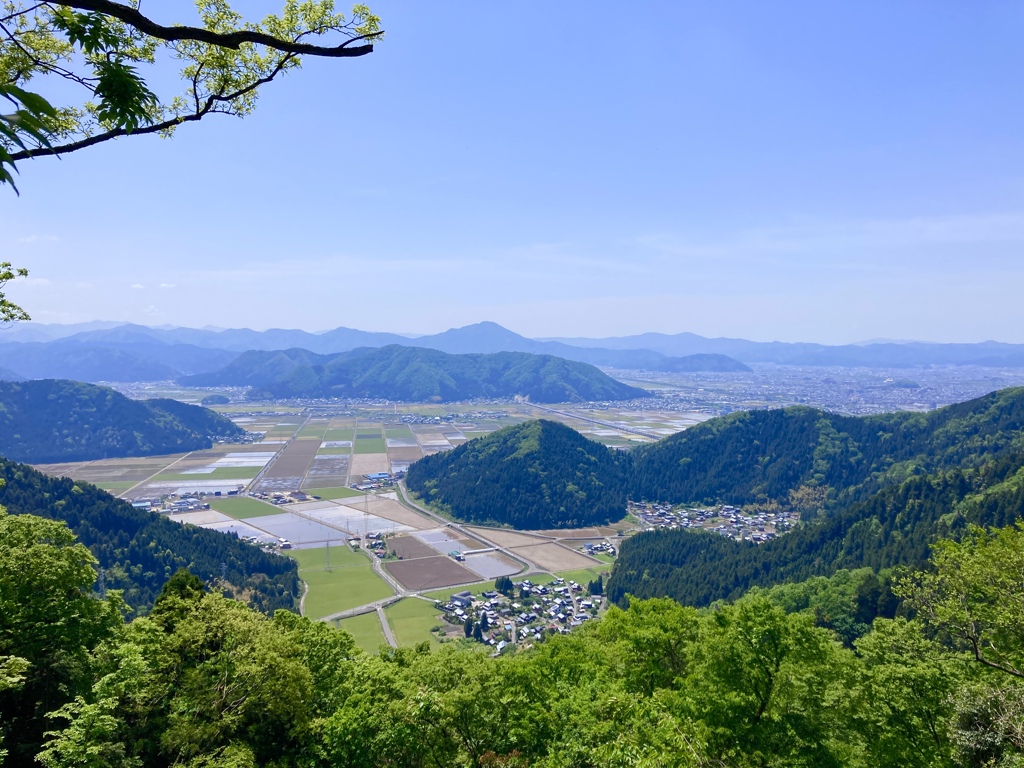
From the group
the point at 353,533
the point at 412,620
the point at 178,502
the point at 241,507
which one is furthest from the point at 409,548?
the point at 178,502

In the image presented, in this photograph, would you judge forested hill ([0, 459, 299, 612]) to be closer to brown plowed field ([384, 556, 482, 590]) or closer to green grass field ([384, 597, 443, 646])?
brown plowed field ([384, 556, 482, 590])

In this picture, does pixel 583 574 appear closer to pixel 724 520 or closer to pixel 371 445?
pixel 724 520

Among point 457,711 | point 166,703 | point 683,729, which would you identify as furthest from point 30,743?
point 683,729

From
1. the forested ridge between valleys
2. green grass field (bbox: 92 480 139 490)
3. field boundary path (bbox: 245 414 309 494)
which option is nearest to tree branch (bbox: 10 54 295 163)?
the forested ridge between valleys

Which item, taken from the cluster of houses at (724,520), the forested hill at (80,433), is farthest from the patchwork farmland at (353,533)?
the forested hill at (80,433)

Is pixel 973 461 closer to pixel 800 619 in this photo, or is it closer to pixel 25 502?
pixel 800 619

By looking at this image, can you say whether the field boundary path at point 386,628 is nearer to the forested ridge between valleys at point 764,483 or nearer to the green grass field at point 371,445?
the forested ridge between valleys at point 764,483
